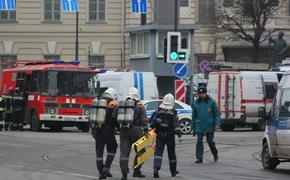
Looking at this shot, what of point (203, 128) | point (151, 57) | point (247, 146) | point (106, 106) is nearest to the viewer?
point (106, 106)

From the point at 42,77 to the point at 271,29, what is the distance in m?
24.0

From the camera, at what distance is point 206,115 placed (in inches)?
777

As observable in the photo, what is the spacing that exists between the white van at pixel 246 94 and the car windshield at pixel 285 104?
57.0 ft

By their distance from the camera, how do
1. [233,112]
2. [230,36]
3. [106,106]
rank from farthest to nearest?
[230,36] < [233,112] < [106,106]

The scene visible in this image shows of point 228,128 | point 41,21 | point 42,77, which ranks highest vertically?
point 41,21

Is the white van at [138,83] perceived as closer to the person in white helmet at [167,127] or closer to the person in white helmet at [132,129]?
the person in white helmet at [167,127]

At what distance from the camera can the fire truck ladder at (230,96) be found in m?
35.7

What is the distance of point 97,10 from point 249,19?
44.3ft

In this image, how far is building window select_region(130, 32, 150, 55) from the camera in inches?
1737

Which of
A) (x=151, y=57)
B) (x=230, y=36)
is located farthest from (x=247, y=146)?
(x=230, y=36)

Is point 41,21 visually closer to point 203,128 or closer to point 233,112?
point 233,112

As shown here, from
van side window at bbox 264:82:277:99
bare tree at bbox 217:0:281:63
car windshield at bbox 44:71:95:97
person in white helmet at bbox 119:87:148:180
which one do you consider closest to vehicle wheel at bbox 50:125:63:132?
car windshield at bbox 44:71:95:97

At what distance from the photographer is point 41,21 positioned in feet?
195

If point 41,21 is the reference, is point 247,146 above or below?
below
